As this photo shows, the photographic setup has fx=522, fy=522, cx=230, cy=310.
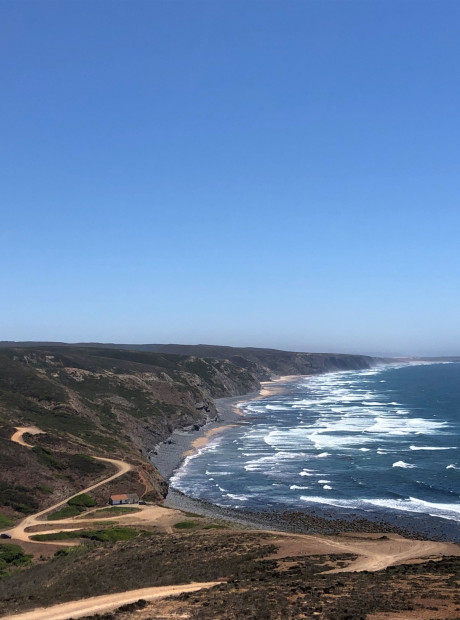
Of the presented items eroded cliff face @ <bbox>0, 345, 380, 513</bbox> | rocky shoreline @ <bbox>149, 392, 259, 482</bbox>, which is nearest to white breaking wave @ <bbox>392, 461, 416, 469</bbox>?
rocky shoreline @ <bbox>149, 392, 259, 482</bbox>

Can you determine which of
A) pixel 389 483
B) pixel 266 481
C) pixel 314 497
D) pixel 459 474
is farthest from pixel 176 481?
pixel 459 474

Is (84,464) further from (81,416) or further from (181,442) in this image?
(181,442)

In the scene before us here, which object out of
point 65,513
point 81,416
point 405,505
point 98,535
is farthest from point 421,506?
point 81,416

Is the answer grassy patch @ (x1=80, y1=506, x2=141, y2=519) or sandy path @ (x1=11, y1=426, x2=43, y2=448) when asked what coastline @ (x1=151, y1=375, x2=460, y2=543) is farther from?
sandy path @ (x1=11, y1=426, x2=43, y2=448)

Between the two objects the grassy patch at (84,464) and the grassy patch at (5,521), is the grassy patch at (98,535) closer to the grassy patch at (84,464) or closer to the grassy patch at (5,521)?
the grassy patch at (5,521)

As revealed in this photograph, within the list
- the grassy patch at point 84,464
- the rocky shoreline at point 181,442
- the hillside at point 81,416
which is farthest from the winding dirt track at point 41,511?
the rocky shoreline at point 181,442

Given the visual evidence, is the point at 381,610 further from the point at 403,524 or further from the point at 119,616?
the point at 403,524
